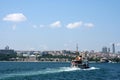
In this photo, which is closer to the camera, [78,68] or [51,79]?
[51,79]

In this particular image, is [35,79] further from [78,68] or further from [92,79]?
[78,68]

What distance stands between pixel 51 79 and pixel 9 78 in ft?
25.2

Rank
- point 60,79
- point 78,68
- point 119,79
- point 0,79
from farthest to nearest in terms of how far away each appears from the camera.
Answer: point 78,68, point 119,79, point 60,79, point 0,79

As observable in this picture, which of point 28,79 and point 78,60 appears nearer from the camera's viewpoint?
point 28,79

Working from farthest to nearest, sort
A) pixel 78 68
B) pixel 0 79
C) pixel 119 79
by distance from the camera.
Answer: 1. pixel 78 68
2. pixel 119 79
3. pixel 0 79

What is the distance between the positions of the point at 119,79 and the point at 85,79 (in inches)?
285

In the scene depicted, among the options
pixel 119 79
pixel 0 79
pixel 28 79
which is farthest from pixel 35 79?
pixel 119 79

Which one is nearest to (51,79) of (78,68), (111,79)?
(111,79)

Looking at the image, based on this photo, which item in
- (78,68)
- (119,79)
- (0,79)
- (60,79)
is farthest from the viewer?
(78,68)

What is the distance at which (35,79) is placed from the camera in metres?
72.6

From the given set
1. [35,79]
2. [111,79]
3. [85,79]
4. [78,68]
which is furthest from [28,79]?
[78,68]

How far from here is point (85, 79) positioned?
7800 cm

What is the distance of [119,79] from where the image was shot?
80312mm

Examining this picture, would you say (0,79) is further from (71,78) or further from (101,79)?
(101,79)
